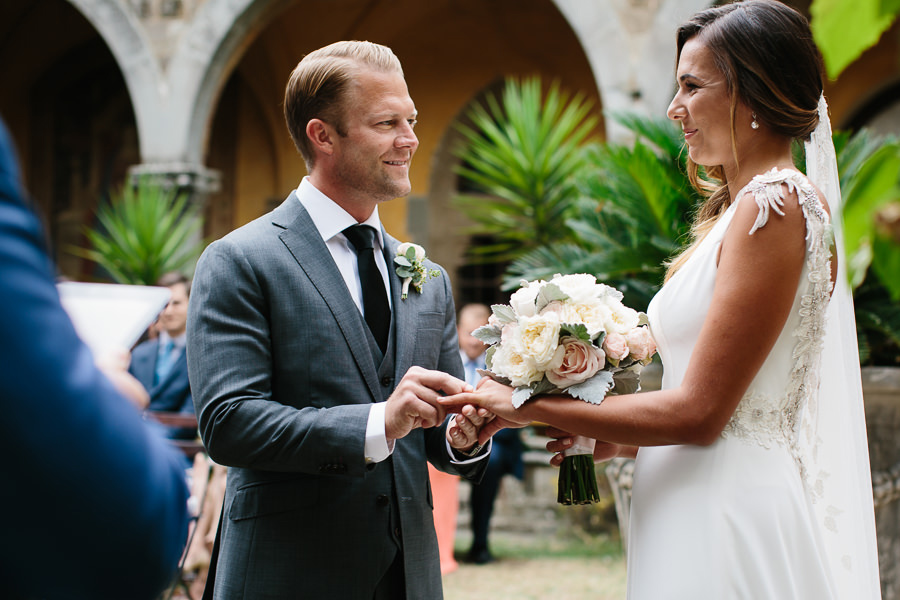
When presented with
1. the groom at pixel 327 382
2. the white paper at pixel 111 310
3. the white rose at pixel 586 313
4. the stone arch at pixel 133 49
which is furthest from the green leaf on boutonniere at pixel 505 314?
the stone arch at pixel 133 49

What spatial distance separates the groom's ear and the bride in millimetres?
757

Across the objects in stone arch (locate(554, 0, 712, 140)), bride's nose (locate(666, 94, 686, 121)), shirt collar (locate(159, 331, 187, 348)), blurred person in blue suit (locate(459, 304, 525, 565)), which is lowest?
blurred person in blue suit (locate(459, 304, 525, 565))

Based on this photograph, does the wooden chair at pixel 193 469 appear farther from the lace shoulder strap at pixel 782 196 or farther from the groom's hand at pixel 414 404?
the lace shoulder strap at pixel 782 196

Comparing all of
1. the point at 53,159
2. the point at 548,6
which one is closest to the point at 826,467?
the point at 548,6

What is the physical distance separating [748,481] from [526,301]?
653mm

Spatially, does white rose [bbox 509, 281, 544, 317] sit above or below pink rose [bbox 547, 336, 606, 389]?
above

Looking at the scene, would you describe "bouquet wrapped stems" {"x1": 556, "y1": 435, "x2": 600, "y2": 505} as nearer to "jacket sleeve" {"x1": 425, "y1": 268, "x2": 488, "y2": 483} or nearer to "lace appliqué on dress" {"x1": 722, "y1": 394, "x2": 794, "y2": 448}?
"jacket sleeve" {"x1": 425, "y1": 268, "x2": 488, "y2": 483}

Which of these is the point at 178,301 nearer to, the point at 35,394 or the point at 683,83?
the point at 683,83

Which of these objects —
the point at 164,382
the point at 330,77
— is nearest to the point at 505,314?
the point at 330,77

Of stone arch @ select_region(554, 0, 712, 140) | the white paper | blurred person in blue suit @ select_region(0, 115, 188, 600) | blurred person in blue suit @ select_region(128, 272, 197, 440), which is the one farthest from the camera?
stone arch @ select_region(554, 0, 712, 140)

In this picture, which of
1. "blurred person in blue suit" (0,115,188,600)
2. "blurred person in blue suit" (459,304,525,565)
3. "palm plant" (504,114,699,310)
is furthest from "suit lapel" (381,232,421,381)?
"blurred person in blue suit" (459,304,525,565)

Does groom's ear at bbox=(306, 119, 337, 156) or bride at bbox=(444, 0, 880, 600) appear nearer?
bride at bbox=(444, 0, 880, 600)

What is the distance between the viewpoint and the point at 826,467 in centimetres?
219

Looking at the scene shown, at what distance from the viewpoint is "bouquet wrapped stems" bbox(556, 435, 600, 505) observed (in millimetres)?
2107
